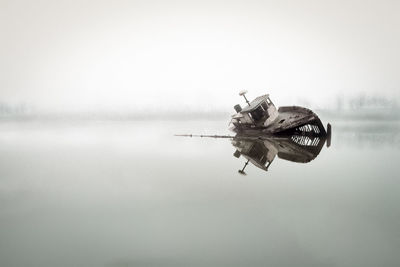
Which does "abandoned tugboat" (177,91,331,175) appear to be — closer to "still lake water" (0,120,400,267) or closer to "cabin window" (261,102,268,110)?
"cabin window" (261,102,268,110)

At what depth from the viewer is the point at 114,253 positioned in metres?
6.61

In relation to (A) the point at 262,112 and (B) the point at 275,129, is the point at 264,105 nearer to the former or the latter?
(A) the point at 262,112

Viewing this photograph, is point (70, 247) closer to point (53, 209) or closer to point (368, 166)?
point (53, 209)

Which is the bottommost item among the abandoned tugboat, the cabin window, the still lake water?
the still lake water

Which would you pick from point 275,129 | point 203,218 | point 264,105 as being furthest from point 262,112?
point 203,218

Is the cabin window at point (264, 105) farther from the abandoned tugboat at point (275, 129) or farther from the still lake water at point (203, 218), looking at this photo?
the still lake water at point (203, 218)

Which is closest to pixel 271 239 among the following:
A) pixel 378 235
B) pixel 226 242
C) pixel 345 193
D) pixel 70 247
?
pixel 226 242

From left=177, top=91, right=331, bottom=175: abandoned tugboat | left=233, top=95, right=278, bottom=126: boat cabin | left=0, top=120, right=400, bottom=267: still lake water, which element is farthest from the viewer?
left=233, top=95, right=278, bottom=126: boat cabin

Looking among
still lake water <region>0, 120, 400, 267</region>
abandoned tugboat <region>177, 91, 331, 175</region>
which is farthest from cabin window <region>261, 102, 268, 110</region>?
still lake water <region>0, 120, 400, 267</region>

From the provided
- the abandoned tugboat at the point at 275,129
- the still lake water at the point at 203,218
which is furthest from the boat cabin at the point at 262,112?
the still lake water at the point at 203,218

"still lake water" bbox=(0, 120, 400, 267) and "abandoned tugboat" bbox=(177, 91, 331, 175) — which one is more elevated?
"abandoned tugboat" bbox=(177, 91, 331, 175)

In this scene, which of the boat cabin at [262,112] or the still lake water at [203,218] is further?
the boat cabin at [262,112]

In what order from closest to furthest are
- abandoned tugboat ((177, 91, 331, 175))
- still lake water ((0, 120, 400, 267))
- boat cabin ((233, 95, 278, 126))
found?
still lake water ((0, 120, 400, 267)), abandoned tugboat ((177, 91, 331, 175)), boat cabin ((233, 95, 278, 126))

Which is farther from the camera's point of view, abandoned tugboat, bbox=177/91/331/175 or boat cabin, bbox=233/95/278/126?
boat cabin, bbox=233/95/278/126
